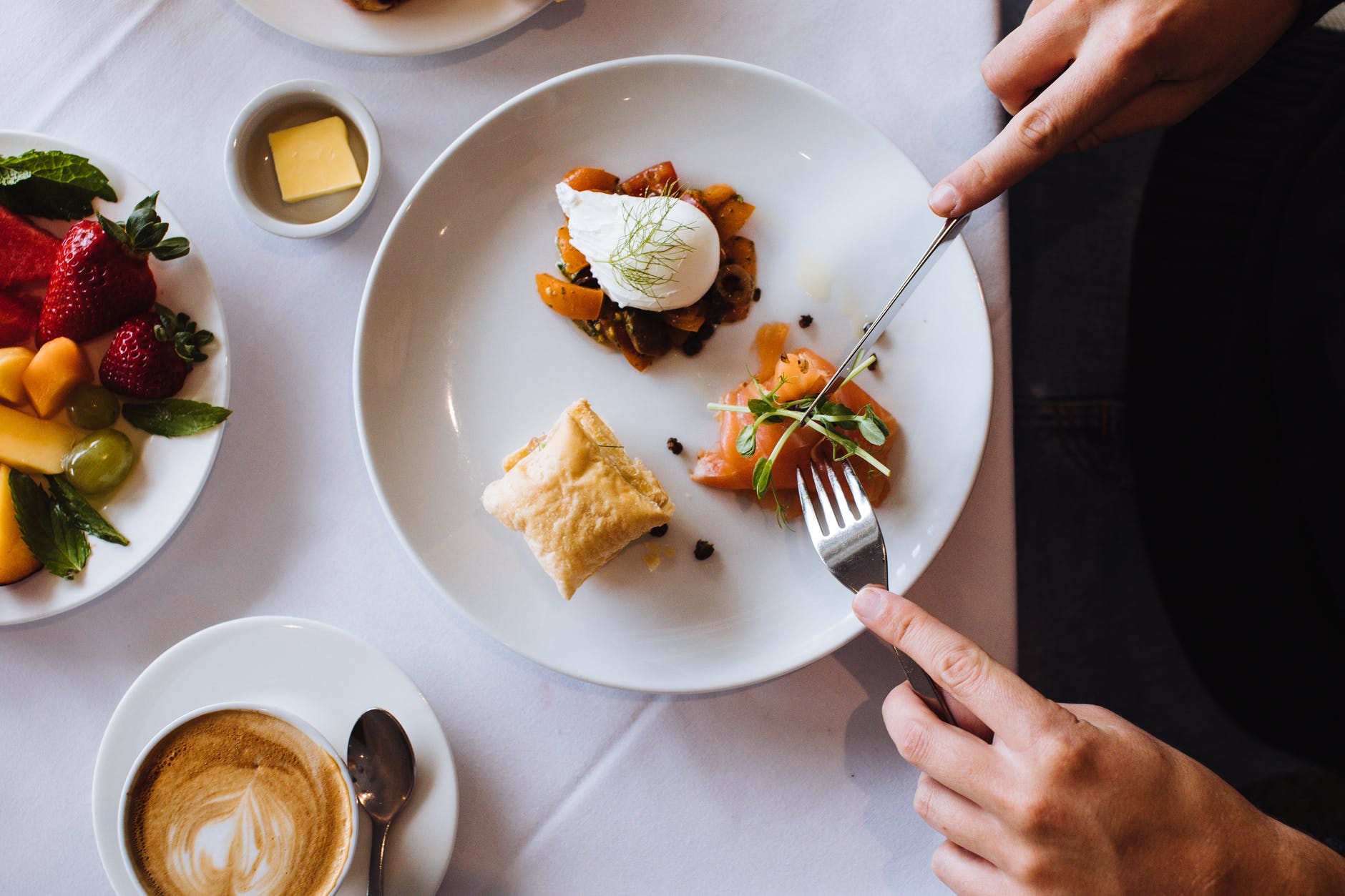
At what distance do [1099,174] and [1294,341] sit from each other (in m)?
0.69

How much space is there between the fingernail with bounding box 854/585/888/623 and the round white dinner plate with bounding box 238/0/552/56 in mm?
1338

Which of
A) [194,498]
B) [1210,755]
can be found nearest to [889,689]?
[1210,755]

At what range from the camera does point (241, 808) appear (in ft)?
4.88

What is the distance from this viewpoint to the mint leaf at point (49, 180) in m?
1.67

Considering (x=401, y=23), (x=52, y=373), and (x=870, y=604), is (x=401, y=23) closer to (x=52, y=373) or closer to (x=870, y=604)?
(x=52, y=373)

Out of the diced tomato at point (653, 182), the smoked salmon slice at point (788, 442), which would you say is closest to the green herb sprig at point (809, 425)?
the smoked salmon slice at point (788, 442)

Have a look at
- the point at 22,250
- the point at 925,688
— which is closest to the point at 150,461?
the point at 22,250

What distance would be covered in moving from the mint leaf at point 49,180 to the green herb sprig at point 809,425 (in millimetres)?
1328

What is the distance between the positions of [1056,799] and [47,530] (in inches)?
76.4

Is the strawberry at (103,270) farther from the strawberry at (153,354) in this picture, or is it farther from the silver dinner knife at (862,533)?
the silver dinner knife at (862,533)

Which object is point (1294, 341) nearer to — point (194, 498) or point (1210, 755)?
point (1210, 755)

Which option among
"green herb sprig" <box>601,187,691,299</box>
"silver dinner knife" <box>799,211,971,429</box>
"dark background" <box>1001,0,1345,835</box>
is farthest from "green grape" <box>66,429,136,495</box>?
"dark background" <box>1001,0,1345,835</box>

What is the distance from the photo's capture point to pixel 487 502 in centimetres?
170

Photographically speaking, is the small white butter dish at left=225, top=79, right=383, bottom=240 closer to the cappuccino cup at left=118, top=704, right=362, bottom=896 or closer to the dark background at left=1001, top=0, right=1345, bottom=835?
the cappuccino cup at left=118, top=704, right=362, bottom=896
